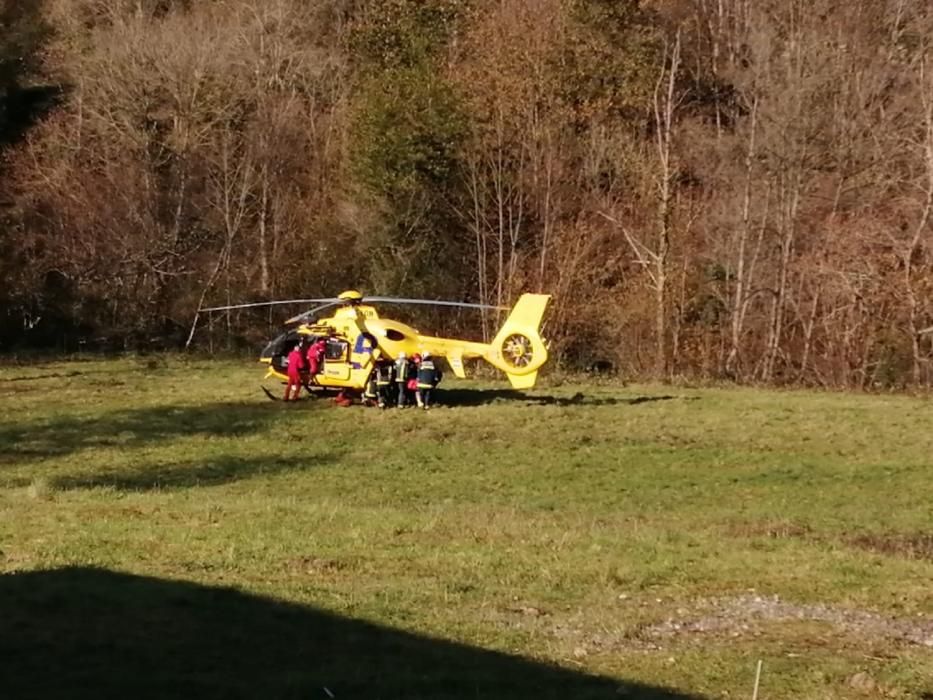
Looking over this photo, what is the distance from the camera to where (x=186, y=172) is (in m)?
44.6

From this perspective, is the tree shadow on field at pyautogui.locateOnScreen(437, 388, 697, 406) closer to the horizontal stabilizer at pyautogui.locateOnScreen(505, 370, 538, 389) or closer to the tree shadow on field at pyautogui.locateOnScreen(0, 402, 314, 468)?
the horizontal stabilizer at pyautogui.locateOnScreen(505, 370, 538, 389)

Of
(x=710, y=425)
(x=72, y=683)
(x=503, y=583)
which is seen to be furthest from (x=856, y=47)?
(x=72, y=683)

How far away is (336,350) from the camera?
2602cm

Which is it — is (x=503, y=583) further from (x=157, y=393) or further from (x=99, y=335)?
(x=99, y=335)

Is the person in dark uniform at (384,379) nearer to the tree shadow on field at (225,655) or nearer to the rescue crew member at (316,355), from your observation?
the rescue crew member at (316,355)

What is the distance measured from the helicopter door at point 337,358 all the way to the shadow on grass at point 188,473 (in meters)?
4.78

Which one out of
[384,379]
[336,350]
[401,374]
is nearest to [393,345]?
[401,374]

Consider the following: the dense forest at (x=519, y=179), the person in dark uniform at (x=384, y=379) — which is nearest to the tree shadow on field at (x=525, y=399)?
the person in dark uniform at (x=384, y=379)

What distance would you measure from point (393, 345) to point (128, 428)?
563 cm

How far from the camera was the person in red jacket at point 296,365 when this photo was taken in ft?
86.4

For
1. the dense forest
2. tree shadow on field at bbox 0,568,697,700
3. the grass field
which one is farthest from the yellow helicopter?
tree shadow on field at bbox 0,568,697,700

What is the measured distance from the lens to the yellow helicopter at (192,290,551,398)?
25.6 m

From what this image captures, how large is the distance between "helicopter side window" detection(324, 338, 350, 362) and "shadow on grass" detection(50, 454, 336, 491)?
15.8 ft

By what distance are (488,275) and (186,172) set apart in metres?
11.4
